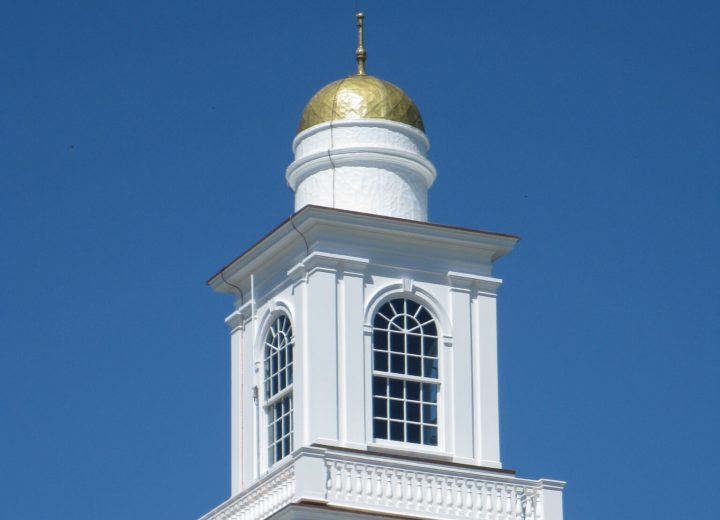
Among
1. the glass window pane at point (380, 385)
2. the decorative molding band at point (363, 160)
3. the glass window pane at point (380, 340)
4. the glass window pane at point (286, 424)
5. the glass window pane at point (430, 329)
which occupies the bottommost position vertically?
the glass window pane at point (286, 424)

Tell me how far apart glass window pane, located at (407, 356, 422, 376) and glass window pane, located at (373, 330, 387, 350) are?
1.61 ft

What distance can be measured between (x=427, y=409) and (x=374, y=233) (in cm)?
318

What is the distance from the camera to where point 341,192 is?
157 feet

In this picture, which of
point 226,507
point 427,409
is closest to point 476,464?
point 427,409

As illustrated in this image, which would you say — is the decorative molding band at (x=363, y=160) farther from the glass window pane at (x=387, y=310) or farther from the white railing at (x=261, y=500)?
the white railing at (x=261, y=500)

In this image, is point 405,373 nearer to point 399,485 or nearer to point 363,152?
point 399,485

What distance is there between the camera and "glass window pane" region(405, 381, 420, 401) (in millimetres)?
46344

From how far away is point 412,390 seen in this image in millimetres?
46438

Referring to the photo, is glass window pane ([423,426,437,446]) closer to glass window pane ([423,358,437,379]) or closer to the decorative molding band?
glass window pane ([423,358,437,379])

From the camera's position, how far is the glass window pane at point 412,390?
46344mm

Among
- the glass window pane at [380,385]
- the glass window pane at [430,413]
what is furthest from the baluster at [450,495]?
the glass window pane at [380,385]

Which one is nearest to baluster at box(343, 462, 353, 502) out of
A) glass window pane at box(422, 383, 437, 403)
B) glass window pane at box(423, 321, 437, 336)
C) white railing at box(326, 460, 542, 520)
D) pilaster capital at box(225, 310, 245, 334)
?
white railing at box(326, 460, 542, 520)

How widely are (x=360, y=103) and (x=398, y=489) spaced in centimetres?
787

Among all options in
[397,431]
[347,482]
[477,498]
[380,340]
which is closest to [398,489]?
[347,482]
